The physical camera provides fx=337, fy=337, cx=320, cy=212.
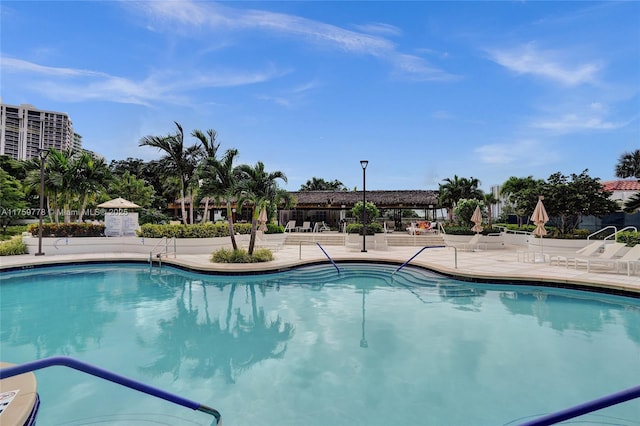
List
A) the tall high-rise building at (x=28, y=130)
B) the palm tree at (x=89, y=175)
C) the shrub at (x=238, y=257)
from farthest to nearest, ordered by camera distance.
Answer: the tall high-rise building at (x=28, y=130) < the palm tree at (x=89, y=175) < the shrub at (x=238, y=257)

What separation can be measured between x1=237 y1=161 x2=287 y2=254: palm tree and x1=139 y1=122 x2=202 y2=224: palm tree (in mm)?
7253

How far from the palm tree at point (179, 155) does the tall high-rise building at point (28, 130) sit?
130 ft

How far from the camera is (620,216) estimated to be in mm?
19078

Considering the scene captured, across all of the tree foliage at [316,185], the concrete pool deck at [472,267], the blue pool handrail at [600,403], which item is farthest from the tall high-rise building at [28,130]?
the blue pool handrail at [600,403]

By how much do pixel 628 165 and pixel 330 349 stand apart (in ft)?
142

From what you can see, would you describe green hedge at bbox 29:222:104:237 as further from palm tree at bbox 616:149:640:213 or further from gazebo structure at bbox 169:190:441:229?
palm tree at bbox 616:149:640:213

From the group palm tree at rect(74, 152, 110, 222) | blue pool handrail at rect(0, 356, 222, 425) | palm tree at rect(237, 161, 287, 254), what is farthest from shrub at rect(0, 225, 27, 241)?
blue pool handrail at rect(0, 356, 222, 425)

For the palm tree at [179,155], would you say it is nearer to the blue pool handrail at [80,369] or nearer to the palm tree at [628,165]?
the blue pool handrail at [80,369]

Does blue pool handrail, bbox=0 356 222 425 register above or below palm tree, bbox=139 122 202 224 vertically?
below

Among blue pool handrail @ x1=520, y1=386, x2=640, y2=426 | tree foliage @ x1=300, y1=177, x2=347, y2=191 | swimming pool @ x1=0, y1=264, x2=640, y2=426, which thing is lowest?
swimming pool @ x1=0, y1=264, x2=640, y2=426

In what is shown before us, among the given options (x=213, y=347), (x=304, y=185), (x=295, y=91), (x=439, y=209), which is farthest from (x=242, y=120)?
(x=304, y=185)

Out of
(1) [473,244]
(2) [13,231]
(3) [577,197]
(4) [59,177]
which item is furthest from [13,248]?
(3) [577,197]

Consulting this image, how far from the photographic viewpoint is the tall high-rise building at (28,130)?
49.1 meters

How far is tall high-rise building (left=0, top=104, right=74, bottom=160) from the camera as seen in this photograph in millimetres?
49072
